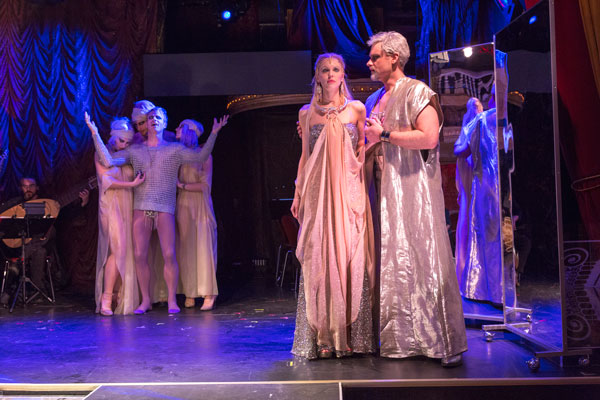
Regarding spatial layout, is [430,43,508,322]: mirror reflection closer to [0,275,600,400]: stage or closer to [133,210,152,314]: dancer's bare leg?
[0,275,600,400]: stage

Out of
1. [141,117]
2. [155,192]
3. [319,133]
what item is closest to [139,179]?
[155,192]

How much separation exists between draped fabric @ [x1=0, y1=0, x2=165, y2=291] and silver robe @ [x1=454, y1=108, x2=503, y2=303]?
4730 mm

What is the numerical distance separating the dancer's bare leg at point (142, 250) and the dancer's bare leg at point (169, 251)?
12 cm

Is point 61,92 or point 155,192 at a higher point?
point 61,92

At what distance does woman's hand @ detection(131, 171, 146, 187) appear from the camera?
551cm

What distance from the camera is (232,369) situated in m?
3.27

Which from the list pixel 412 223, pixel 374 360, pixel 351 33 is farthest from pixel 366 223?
pixel 351 33

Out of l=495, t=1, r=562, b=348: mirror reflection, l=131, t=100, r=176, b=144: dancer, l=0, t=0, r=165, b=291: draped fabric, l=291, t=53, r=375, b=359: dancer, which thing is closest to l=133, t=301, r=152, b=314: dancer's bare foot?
l=131, t=100, r=176, b=144: dancer

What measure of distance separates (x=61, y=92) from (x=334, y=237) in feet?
17.9

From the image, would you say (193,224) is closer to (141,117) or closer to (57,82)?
(141,117)

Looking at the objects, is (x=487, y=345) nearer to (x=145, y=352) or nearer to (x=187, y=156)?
(x=145, y=352)

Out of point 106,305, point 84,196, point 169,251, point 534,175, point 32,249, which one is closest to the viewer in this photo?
point 534,175

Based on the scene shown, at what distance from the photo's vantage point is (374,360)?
3365 mm

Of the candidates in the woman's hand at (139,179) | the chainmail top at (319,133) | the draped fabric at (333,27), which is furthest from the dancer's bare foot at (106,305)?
the draped fabric at (333,27)
